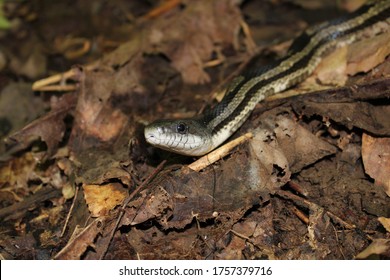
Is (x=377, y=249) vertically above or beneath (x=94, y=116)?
beneath

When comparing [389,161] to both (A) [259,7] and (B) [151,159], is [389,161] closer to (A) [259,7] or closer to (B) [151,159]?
(B) [151,159]

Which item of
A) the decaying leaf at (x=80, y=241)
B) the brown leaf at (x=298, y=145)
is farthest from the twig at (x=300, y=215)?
the decaying leaf at (x=80, y=241)

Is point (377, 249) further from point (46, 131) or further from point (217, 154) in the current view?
point (46, 131)

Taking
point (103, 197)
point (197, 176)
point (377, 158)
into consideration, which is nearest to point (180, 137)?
point (197, 176)

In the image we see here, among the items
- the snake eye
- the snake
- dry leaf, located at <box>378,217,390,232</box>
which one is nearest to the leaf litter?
dry leaf, located at <box>378,217,390,232</box>

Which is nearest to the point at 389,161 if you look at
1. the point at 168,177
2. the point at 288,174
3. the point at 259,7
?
the point at 288,174

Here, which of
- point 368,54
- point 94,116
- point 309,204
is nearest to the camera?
point 309,204

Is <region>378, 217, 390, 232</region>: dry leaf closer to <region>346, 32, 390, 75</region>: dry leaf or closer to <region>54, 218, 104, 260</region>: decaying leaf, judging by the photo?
<region>346, 32, 390, 75</region>: dry leaf

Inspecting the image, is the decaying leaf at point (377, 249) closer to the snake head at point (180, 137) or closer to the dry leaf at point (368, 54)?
the snake head at point (180, 137)
